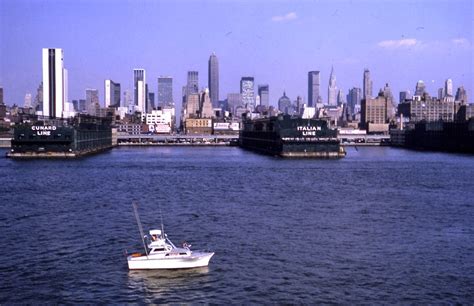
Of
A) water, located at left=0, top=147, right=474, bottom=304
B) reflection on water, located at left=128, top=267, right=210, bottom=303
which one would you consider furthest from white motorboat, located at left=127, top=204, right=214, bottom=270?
water, located at left=0, top=147, right=474, bottom=304

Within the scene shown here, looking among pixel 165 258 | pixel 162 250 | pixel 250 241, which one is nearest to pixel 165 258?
pixel 165 258

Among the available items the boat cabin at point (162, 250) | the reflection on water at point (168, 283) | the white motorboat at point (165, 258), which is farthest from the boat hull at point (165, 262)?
the boat cabin at point (162, 250)

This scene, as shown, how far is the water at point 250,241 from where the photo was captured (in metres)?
24.0

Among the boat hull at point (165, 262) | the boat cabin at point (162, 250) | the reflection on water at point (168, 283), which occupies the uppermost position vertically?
the boat cabin at point (162, 250)

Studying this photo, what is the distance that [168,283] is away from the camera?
25.0 m

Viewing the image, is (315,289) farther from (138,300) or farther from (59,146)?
(59,146)

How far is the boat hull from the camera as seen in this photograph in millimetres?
26578

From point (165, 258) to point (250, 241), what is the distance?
656 centimetres

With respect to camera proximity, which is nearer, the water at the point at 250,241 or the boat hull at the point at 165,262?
the water at the point at 250,241

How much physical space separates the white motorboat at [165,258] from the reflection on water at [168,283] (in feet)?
0.67

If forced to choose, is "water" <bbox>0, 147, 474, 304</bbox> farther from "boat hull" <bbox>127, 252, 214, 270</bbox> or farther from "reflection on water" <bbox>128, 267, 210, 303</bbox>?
"boat hull" <bbox>127, 252, 214, 270</bbox>

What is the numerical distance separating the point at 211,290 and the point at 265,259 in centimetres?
486

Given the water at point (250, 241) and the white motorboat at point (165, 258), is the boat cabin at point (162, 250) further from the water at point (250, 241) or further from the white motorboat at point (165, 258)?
the water at point (250, 241)

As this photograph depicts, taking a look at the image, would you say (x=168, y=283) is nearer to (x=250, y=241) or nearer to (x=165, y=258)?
(x=165, y=258)
